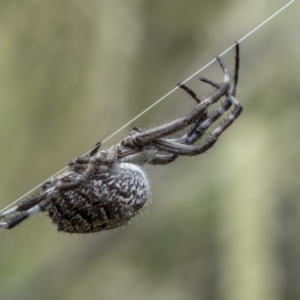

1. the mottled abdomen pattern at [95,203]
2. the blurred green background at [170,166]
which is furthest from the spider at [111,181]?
the blurred green background at [170,166]

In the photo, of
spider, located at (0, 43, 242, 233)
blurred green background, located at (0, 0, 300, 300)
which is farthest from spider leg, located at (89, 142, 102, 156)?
blurred green background, located at (0, 0, 300, 300)

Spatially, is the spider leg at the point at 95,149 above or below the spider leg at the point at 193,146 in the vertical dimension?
above

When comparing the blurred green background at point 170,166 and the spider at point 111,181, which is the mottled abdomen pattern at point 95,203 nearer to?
the spider at point 111,181

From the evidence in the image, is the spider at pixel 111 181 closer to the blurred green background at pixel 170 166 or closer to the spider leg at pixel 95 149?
the spider leg at pixel 95 149

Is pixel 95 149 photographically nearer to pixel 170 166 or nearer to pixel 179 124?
pixel 179 124

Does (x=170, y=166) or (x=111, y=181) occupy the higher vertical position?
(x=170, y=166)

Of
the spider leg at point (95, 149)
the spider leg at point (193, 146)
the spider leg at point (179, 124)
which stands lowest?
the spider leg at point (193, 146)

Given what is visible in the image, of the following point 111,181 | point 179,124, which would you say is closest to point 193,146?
point 179,124

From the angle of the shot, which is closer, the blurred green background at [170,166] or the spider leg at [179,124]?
the spider leg at [179,124]
